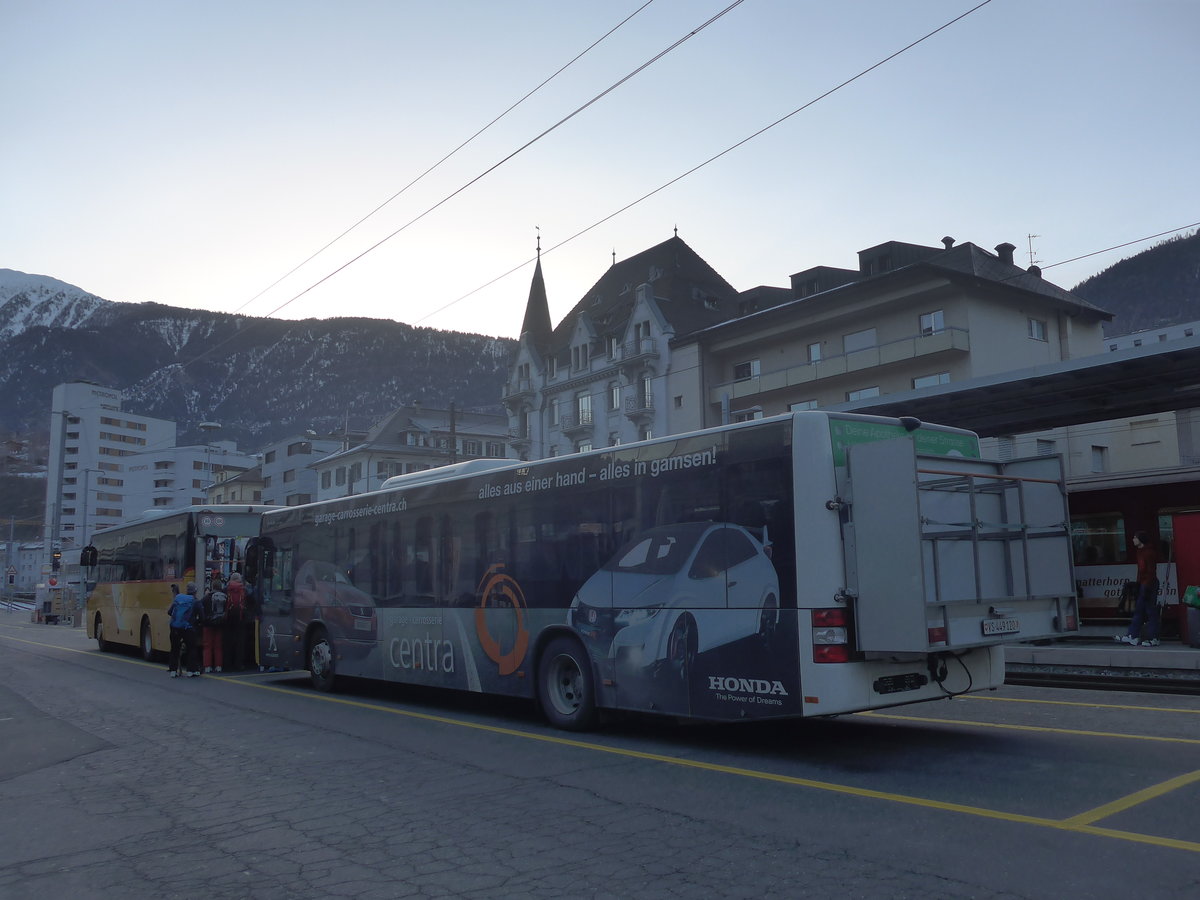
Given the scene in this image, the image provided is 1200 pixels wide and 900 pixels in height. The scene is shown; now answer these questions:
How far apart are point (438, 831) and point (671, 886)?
1.92m

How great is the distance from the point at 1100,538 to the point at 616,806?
1838 centimetres

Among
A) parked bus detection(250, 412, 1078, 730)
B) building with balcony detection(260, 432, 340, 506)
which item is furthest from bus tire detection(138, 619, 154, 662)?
building with balcony detection(260, 432, 340, 506)

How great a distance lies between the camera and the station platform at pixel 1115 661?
14734mm

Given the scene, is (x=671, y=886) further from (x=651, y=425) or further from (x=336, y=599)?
(x=651, y=425)

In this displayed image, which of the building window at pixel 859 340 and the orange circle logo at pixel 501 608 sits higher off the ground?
the building window at pixel 859 340

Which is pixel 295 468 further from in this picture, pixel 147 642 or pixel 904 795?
pixel 904 795

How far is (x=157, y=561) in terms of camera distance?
2231cm

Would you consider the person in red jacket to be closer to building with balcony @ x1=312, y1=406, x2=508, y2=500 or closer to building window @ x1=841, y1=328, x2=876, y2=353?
building window @ x1=841, y1=328, x2=876, y2=353

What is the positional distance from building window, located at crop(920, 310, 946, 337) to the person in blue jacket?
33717mm

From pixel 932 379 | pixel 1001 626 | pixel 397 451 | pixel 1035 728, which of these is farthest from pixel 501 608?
pixel 397 451

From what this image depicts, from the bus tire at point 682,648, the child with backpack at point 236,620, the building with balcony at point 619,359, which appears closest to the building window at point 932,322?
the building with balcony at point 619,359

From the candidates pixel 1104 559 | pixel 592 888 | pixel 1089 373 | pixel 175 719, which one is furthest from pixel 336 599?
pixel 1104 559

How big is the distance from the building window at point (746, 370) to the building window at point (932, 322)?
31.6 ft

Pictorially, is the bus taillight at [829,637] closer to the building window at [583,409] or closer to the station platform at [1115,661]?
the station platform at [1115,661]
